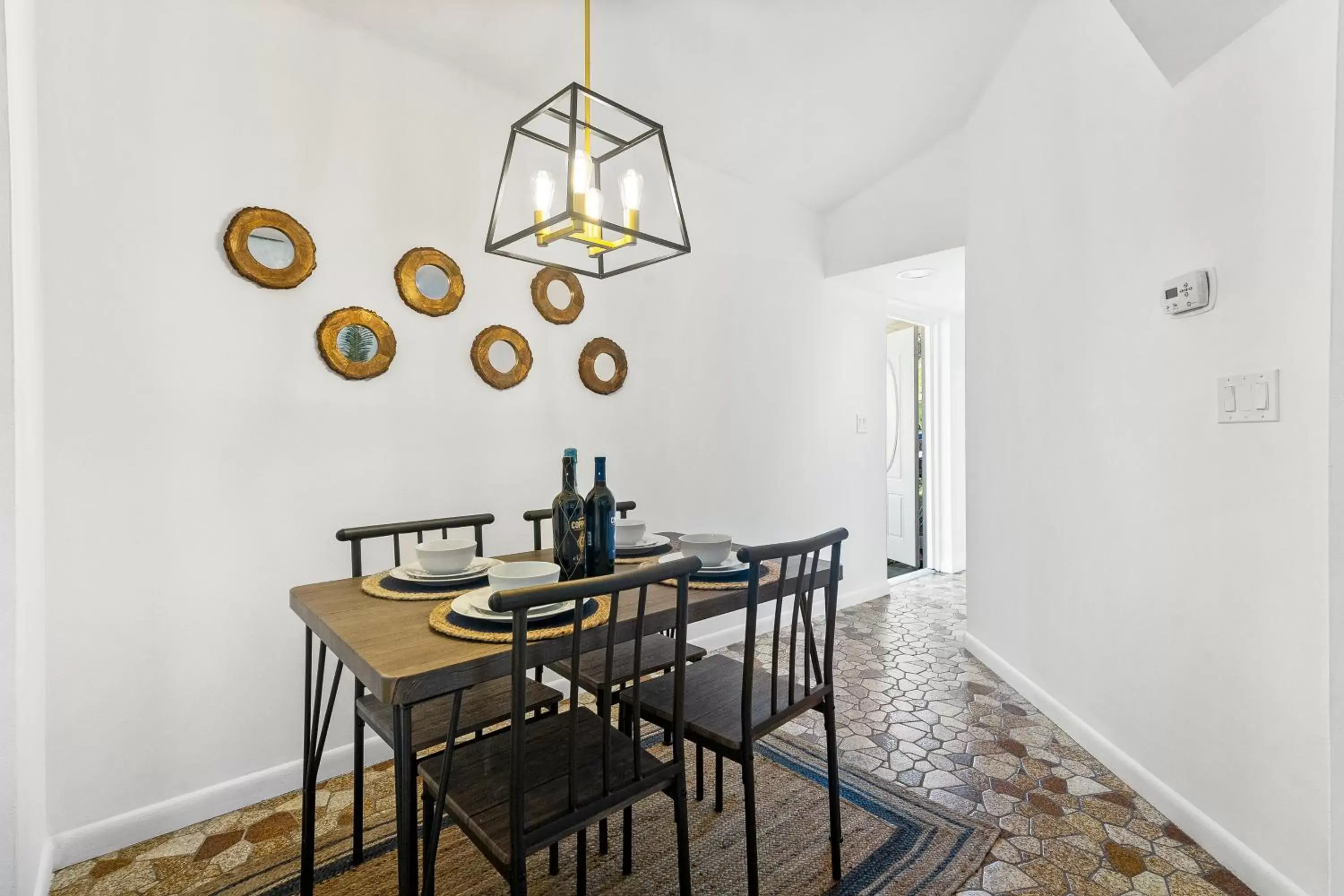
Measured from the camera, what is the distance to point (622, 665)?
1748 millimetres

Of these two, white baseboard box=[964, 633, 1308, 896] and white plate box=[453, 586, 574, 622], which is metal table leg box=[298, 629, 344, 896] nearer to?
white plate box=[453, 586, 574, 622]

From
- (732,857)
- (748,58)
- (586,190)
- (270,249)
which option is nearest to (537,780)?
(732,857)

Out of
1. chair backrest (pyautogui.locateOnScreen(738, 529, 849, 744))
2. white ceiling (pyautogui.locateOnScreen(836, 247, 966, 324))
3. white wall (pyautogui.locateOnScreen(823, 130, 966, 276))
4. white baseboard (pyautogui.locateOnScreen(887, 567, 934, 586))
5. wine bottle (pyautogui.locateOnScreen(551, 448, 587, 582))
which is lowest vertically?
white baseboard (pyautogui.locateOnScreen(887, 567, 934, 586))

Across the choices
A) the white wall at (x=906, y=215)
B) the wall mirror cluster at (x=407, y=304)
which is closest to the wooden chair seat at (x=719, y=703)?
the wall mirror cluster at (x=407, y=304)

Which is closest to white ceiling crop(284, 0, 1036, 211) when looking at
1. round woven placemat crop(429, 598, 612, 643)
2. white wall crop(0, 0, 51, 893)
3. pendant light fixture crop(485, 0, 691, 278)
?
pendant light fixture crop(485, 0, 691, 278)

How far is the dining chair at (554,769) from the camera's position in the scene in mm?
1076

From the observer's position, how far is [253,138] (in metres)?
1.94

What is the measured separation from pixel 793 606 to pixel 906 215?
103 inches

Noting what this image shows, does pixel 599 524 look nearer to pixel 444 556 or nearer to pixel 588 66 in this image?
pixel 444 556

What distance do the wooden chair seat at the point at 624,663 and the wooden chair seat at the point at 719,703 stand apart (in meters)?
0.05

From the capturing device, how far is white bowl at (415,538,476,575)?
157cm

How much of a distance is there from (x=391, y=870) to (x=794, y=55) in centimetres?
302

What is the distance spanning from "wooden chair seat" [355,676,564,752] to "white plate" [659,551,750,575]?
478mm

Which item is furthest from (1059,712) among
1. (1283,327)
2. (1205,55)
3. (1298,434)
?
(1205,55)
